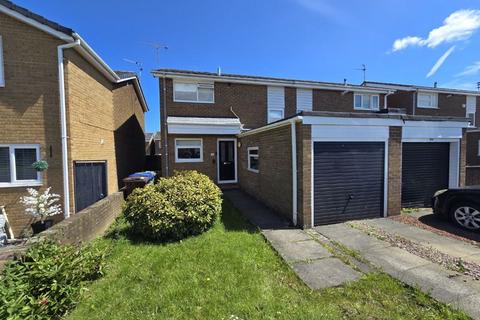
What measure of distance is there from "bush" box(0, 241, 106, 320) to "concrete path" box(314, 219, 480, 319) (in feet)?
16.3

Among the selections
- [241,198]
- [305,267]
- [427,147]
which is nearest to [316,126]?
[305,267]

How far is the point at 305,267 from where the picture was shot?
4.31 meters

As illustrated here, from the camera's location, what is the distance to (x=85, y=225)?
5277mm

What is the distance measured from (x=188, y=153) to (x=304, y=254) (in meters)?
9.07

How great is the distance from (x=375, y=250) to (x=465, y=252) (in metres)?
1.69

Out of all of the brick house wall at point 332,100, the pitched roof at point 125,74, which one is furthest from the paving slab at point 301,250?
the pitched roof at point 125,74

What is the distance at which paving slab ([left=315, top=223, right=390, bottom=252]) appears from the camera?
5.19 m

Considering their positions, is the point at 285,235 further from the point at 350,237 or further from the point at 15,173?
the point at 15,173

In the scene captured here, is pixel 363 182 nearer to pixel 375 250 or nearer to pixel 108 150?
pixel 375 250

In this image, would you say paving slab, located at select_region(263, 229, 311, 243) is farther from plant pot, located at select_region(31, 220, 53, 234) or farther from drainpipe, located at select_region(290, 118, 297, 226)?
plant pot, located at select_region(31, 220, 53, 234)

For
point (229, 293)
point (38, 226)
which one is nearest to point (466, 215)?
point (229, 293)

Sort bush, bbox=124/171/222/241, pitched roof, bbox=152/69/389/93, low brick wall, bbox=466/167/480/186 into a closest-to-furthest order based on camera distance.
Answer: bush, bbox=124/171/222/241, low brick wall, bbox=466/167/480/186, pitched roof, bbox=152/69/389/93

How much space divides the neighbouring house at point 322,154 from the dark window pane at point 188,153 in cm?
5

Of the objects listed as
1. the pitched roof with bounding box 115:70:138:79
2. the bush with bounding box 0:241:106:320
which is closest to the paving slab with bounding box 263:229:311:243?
the bush with bounding box 0:241:106:320
